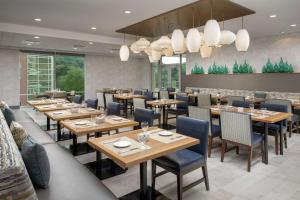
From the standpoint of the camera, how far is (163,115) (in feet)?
19.7

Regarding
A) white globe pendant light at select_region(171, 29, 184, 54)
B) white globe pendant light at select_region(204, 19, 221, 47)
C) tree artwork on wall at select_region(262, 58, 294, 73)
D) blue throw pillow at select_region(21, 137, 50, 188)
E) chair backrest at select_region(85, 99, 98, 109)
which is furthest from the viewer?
tree artwork on wall at select_region(262, 58, 294, 73)

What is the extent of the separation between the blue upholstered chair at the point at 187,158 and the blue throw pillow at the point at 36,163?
1.22 metres

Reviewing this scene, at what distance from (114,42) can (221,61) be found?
4379mm

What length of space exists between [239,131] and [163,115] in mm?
2954

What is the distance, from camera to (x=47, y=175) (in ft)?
5.72

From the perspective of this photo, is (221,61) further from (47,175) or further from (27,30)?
(47,175)

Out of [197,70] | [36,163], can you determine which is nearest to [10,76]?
[197,70]

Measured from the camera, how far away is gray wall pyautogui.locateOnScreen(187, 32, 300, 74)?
695 centimetres

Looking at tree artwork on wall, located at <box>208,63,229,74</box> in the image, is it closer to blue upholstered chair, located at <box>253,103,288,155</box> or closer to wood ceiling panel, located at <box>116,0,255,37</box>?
wood ceiling panel, located at <box>116,0,255,37</box>

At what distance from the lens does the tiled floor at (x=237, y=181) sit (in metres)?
2.54

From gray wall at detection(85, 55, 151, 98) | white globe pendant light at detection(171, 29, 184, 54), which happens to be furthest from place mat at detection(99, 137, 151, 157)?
gray wall at detection(85, 55, 151, 98)

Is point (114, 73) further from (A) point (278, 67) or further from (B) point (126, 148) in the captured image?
(B) point (126, 148)

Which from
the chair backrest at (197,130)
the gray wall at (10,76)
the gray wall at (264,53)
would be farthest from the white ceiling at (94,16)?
the gray wall at (10,76)

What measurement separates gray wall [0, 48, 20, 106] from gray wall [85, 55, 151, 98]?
10.4 ft
